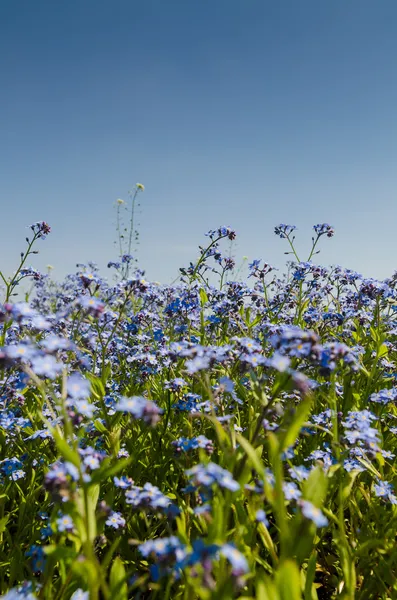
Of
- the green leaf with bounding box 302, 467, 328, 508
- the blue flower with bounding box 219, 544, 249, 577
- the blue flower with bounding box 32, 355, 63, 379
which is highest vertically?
the blue flower with bounding box 32, 355, 63, 379

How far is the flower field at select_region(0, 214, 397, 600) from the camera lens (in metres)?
1.74

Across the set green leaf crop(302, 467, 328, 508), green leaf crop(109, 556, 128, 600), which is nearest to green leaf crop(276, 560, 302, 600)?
green leaf crop(302, 467, 328, 508)

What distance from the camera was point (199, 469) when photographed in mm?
1760

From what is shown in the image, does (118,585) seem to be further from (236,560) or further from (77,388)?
(77,388)

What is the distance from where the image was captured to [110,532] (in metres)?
3.41

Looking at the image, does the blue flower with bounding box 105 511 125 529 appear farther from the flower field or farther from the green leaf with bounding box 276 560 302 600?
the green leaf with bounding box 276 560 302 600

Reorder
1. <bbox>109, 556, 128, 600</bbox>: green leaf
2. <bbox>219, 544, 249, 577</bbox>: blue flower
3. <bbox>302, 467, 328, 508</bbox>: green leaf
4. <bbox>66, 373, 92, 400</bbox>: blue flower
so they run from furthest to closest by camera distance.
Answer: <bbox>66, 373, 92, 400</bbox>: blue flower → <bbox>109, 556, 128, 600</bbox>: green leaf → <bbox>302, 467, 328, 508</bbox>: green leaf → <bbox>219, 544, 249, 577</bbox>: blue flower

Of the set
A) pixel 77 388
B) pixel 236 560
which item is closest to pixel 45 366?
pixel 77 388

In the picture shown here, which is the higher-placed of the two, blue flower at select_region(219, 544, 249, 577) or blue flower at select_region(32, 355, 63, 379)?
blue flower at select_region(32, 355, 63, 379)

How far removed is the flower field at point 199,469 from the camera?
5.69 ft

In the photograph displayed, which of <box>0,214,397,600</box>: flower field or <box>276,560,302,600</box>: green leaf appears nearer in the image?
<box>276,560,302,600</box>: green leaf

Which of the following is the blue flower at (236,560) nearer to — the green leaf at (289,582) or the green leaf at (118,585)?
the green leaf at (289,582)

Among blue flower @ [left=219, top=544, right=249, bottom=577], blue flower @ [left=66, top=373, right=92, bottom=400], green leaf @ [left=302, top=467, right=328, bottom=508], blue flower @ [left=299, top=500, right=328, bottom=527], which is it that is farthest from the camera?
blue flower @ [left=66, top=373, right=92, bottom=400]

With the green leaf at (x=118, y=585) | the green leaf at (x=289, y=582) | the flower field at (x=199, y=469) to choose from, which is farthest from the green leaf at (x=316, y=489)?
the green leaf at (x=118, y=585)
